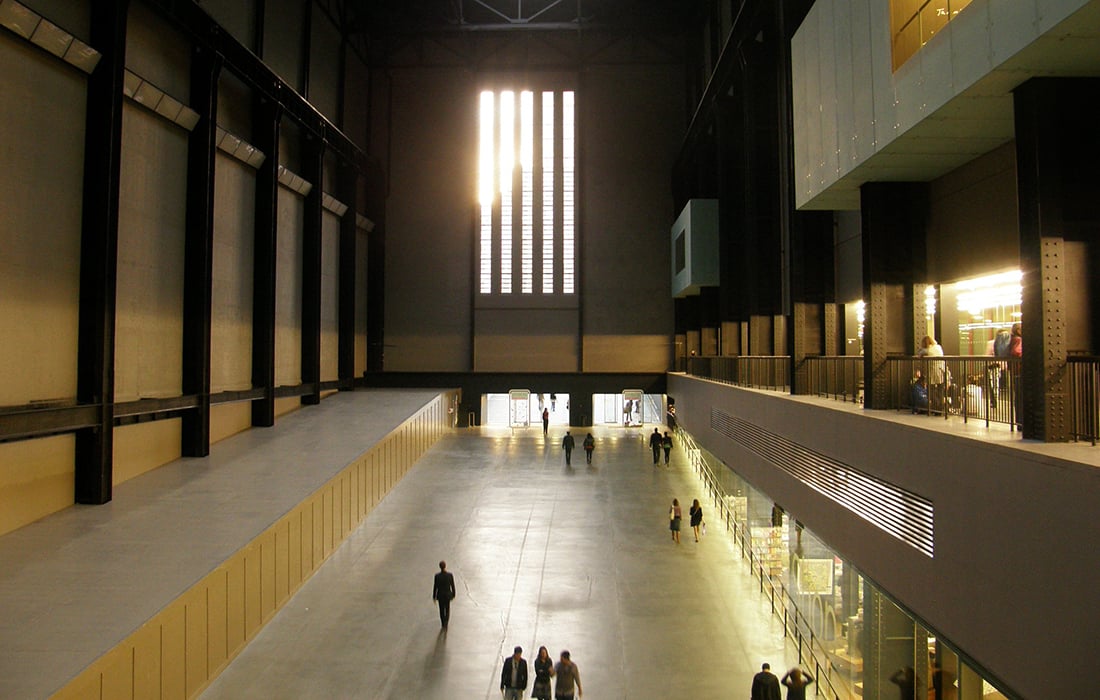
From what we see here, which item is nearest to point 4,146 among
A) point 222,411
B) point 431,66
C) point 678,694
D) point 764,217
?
point 222,411

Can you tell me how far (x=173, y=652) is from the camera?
8.89 m

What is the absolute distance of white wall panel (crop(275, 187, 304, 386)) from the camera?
25.6 metres

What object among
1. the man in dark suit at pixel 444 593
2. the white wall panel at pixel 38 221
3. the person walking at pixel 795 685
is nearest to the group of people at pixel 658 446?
the man in dark suit at pixel 444 593

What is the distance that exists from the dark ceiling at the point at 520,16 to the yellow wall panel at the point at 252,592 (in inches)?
1204

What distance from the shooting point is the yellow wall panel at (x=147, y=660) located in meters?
8.08

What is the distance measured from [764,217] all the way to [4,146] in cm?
1876

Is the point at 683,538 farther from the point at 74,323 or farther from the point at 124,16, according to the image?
the point at 124,16

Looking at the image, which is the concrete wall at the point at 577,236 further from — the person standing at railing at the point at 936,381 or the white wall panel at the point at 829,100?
the person standing at railing at the point at 936,381

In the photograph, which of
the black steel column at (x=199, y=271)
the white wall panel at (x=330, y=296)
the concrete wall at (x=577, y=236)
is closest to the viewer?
the black steel column at (x=199, y=271)

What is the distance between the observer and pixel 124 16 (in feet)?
49.5

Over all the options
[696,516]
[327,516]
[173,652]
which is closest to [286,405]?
[327,516]

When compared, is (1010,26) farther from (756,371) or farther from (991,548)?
(756,371)

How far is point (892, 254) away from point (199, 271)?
55.7 feet

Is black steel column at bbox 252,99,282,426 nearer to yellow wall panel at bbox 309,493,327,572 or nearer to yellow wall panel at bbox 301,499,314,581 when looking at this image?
yellow wall panel at bbox 309,493,327,572
